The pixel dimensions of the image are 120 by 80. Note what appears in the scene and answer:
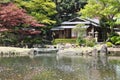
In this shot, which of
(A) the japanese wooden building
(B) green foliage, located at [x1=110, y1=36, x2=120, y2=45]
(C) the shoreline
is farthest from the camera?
(A) the japanese wooden building

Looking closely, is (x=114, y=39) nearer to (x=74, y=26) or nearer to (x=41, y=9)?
(x=74, y=26)

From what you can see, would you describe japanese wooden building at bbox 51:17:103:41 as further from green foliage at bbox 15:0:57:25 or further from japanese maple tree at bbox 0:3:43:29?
japanese maple tree at bbox 0:3:43:29

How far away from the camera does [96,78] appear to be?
1598 centimetres

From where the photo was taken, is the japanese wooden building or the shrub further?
the japanese wooden building

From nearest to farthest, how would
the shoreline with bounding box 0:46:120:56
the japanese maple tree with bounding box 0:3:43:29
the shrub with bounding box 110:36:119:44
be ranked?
the shoreline with bounding box 0:46:120:56
the japanese maple tree with bounding box 0:3:43:29
the shrub with bounding box 110:36:119:44

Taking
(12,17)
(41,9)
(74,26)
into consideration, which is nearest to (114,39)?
(74,26)

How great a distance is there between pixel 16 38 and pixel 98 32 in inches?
530

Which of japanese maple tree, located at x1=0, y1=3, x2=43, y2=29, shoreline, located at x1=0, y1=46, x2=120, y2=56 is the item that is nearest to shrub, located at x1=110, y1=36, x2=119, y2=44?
shoreline, located at x1=0, y1=46, x2=120, y2=56

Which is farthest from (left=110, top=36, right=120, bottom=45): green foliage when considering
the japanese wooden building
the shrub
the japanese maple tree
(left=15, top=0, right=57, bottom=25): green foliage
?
the japanese maple tree

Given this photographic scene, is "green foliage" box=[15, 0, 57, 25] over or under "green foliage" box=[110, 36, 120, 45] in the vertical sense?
over

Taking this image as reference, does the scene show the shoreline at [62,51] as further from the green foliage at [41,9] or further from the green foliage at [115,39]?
the green foliage at [41,9]

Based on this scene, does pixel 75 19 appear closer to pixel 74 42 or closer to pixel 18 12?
pixel 74 42

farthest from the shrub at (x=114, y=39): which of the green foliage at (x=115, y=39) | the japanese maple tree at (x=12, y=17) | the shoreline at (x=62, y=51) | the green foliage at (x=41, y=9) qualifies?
the japanese maple tree at (x=12, y=17)

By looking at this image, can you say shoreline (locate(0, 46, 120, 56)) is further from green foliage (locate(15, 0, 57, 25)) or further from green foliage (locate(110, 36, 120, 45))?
green foliage (locate(15, 0, 57, 25))
